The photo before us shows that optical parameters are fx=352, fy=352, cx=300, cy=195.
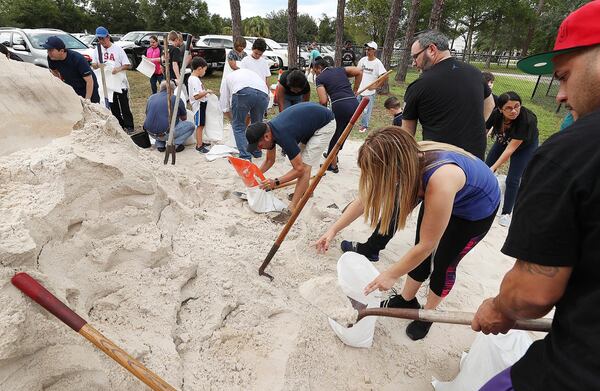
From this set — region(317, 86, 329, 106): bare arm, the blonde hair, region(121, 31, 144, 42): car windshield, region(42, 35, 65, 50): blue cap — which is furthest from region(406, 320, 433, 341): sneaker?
region(121, 31, 144, 42): car windshield

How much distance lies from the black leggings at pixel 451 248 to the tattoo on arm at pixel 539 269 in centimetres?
106

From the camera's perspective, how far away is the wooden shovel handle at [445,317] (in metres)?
1.31

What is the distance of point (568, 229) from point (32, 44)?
11157 millimetres

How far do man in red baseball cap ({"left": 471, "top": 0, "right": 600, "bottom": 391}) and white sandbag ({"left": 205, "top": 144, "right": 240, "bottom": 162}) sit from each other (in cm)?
453

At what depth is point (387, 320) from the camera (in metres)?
2.42

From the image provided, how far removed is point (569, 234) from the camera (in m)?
0.76

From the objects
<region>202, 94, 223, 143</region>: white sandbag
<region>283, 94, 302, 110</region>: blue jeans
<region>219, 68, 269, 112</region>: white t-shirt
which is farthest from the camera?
<region>202, 94, 223, 143</region>: white sandbag

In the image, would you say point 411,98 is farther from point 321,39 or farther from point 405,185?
point 321,39

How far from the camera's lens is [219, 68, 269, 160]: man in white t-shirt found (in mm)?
4574

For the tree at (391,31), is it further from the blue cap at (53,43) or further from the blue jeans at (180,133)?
the blue cap at (53,43)

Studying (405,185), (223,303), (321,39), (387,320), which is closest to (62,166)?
(223,303)

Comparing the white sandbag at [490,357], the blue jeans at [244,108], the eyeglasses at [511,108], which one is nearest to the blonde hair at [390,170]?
the white sandbag at [490,357]

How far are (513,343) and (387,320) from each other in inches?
32.8

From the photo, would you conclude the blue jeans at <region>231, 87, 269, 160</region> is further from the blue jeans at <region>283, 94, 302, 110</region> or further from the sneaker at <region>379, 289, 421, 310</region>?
the sneaker at <region>379, 289, 421, 310</region>
